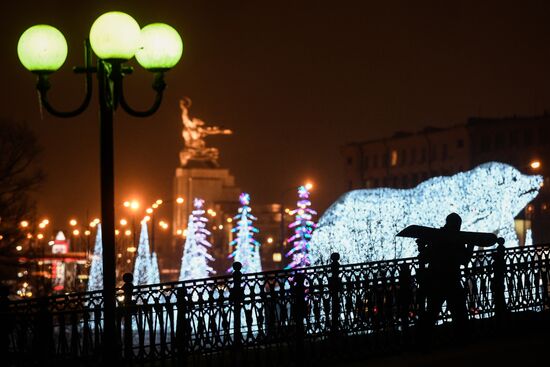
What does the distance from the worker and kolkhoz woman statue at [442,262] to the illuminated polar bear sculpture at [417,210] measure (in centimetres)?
1519

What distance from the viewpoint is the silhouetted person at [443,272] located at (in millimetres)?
15445

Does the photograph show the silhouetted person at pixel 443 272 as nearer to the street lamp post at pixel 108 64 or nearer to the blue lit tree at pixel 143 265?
the street lamp post at pixel 108 64

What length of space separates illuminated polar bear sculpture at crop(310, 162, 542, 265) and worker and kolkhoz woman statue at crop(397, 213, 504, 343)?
49.8ft

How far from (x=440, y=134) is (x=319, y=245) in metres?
72.8

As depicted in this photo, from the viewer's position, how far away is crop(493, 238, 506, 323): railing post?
16.9 m

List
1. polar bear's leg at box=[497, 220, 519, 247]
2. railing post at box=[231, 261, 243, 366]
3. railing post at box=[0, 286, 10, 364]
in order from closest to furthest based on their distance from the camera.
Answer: railing post at box=[0, 286, 10, 364], railing post at box=[231, 261, 243, 366], polar bear's leg at box=[497, 220, 519, 247]

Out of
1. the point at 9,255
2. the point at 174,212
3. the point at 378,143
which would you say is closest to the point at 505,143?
the point at 378,143

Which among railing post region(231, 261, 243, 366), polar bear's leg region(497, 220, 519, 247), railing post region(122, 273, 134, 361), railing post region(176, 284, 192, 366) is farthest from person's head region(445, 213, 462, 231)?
polar bear's leg region(497, 220, 519, 247)

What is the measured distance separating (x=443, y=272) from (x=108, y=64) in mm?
5858

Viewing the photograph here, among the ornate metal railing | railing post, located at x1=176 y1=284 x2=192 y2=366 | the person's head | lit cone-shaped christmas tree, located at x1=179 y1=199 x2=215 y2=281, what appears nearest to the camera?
the ornate metal railing

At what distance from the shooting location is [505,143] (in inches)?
3794

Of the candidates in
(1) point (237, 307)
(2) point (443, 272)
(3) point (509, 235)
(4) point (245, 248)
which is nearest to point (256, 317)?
(1) point (237, 307)

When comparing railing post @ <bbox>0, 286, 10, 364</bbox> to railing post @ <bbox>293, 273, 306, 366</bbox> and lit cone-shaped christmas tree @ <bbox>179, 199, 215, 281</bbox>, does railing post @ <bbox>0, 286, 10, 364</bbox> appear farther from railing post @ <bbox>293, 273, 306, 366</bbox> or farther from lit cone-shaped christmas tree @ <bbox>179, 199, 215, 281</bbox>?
lit cone-shaped christmas tree @ <bbox>179, 199, 215, 281</bbox>

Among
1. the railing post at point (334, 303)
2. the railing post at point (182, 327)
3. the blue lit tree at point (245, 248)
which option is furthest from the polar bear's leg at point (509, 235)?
the blue lit tree at point (245, 248)
